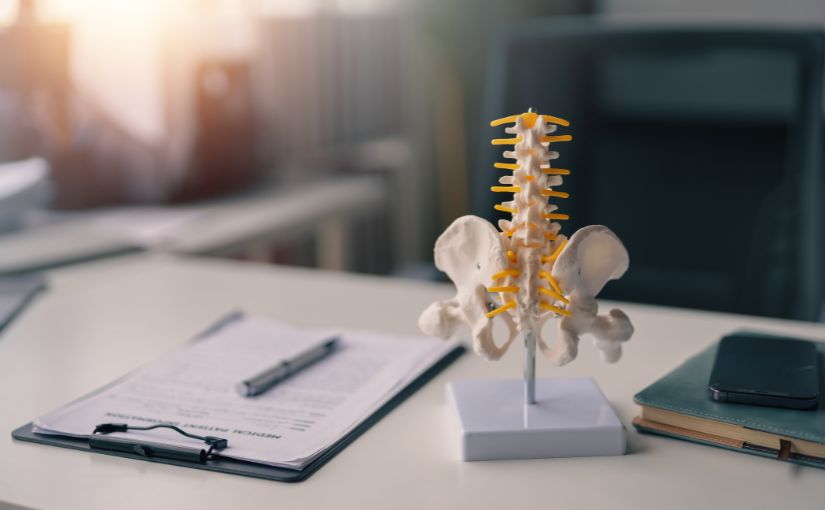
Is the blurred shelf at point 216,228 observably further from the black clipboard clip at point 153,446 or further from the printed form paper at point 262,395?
the black clipboard clip at point 153,446

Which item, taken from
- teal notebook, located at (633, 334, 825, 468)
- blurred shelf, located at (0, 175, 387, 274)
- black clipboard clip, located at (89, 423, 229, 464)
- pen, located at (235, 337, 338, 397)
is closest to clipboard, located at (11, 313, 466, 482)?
black clipboard clip, located at (89, 423, 229, 464)

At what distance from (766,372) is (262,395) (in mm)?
431

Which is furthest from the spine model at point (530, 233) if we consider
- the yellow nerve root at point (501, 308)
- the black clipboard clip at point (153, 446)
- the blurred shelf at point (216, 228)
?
the blurred shelf at point (216, 228)

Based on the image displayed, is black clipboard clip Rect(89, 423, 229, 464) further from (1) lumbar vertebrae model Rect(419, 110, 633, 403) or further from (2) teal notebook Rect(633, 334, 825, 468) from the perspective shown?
(2) teal notebook Rect(633, 334, 825, 468)

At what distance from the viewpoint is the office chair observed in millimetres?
1394

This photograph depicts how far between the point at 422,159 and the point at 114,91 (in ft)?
4.09

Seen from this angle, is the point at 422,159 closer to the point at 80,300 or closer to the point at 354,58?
the point at 354,58

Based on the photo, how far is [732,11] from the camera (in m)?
2.60

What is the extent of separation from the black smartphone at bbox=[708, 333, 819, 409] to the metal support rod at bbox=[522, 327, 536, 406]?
140mm

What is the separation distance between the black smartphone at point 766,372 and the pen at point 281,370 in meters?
0.37

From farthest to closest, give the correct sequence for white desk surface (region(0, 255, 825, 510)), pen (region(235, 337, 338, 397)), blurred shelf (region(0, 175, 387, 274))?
blurred shelf (region(0, 175, 387, 274))
pen (region(235, 337, 338, 397))
white desk surface (region(0, 255, 825, 510))

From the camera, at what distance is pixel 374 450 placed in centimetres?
71

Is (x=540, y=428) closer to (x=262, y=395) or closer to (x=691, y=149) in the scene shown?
(x=262, y=395)

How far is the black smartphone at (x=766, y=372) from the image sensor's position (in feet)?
2.28
